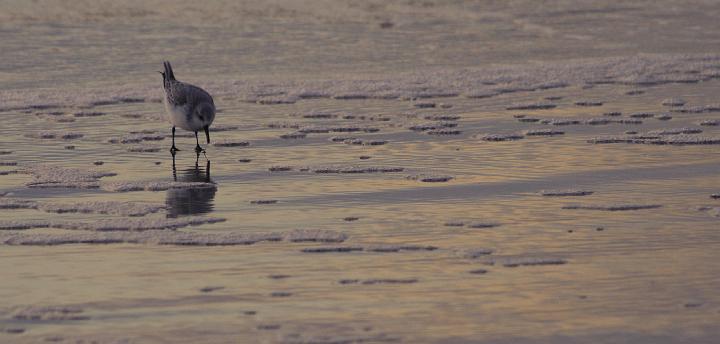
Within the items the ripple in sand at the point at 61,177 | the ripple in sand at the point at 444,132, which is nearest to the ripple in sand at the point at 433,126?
the ripple in sand at the point at 444,132

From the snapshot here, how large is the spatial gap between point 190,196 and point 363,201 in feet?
4.81

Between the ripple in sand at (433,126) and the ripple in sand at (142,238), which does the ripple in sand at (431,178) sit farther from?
the ripple in sand at (433,126)

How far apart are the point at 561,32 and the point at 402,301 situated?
1915cm

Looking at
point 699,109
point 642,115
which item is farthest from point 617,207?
point 699,109

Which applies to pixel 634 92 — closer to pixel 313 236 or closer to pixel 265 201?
pixel 265 201

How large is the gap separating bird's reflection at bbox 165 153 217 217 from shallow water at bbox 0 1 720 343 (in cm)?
4

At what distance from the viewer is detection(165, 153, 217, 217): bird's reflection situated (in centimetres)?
1071

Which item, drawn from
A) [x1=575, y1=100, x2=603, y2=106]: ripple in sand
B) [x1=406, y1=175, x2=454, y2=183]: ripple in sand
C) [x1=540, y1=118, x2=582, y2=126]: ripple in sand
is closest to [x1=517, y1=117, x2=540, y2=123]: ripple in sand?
[x1=540, y1=118, x2=582, y2=126]: ripple in sand

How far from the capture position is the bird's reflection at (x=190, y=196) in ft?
35.1

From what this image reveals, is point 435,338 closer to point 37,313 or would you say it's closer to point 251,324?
point 251,324

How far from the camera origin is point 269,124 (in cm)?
1560

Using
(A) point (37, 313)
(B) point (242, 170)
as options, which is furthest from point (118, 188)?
(A) point (37, 313)

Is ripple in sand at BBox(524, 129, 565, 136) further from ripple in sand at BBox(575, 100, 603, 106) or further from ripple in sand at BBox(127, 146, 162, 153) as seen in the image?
ripple in sand at BBox(127, 146, 162, 153)

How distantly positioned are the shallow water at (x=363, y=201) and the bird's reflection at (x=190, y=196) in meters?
0.04
